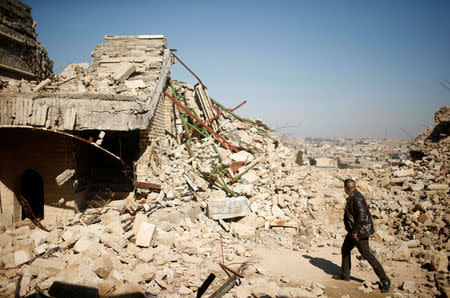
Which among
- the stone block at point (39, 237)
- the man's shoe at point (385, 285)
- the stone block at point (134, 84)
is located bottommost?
the stone block at point (39, 237)

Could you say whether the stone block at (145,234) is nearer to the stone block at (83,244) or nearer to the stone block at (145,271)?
the stone block at (145,271)

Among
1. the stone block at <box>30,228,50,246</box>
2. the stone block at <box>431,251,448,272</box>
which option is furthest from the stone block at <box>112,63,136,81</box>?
the stone block at <box>431,251,448,272</box>

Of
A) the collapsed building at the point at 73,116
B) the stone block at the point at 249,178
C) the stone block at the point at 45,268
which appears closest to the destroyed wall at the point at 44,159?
the collapsed building at the point at 73,116

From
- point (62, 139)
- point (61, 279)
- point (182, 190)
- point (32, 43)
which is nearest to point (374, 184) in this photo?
point (182, 190)

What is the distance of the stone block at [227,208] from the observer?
632 centimetres

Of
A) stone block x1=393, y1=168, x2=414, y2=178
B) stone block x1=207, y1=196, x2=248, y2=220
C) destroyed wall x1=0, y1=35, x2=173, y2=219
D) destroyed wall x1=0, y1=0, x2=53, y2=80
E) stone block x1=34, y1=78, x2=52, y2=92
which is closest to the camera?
destroyed wall x1=0, y1=35, x2=173, y2=219

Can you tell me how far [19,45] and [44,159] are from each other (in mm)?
4391

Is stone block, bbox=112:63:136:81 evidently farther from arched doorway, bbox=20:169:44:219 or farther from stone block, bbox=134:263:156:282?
stone block, bbox=134:263:156:282

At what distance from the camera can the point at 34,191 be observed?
301 inches

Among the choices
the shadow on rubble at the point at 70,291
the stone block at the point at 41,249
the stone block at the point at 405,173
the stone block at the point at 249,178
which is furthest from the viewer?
the stone block at the point at 405,173

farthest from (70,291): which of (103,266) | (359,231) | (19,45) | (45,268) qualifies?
(19,45)

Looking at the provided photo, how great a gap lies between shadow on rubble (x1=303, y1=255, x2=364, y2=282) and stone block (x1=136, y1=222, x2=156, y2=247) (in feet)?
10.9

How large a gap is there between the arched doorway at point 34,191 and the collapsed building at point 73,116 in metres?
0.03

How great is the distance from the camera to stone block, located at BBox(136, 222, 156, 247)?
4727mm
